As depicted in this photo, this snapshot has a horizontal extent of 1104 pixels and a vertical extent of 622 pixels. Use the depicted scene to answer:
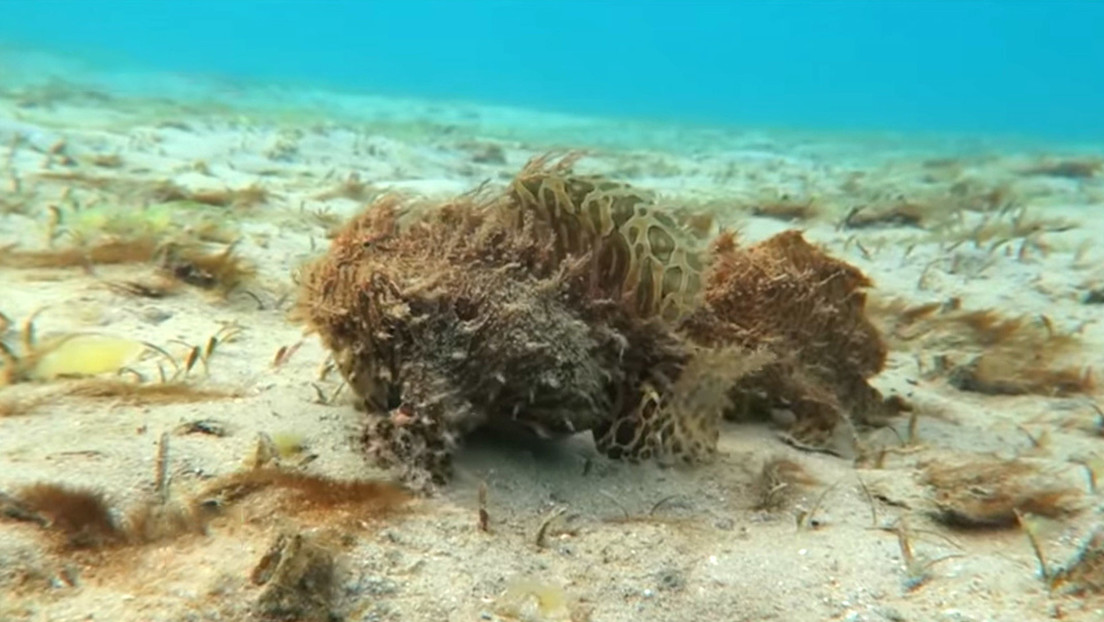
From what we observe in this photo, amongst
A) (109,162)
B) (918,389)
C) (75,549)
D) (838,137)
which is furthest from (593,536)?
(838,137)

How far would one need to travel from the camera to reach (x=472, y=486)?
2.72 m

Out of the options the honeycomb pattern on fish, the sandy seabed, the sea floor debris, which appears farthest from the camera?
the honeycomb pattern on fish

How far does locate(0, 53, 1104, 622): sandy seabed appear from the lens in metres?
2.14

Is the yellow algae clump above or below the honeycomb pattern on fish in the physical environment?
below

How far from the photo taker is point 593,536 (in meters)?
2.56

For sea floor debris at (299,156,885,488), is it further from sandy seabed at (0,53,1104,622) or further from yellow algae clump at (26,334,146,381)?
yellow algae clump at (26,334,146,381)

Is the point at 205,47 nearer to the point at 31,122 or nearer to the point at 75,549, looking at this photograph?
the point at 31,122

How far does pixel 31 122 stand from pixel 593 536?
34.8 ft

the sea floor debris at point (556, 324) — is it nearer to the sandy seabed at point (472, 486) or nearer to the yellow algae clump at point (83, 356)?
the sandy seabed at point (472, 486)

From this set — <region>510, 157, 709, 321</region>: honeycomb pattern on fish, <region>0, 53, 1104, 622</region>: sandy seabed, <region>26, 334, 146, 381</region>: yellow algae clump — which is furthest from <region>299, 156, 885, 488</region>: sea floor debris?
<region>26, 334, 146, 381</region>: yellow algae clump

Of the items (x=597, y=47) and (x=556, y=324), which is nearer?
(x=556, y=324)

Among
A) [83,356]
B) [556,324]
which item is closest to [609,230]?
[556,324]

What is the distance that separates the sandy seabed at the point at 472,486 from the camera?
7.03ft

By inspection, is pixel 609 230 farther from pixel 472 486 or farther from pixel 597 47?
pixel 597 47
